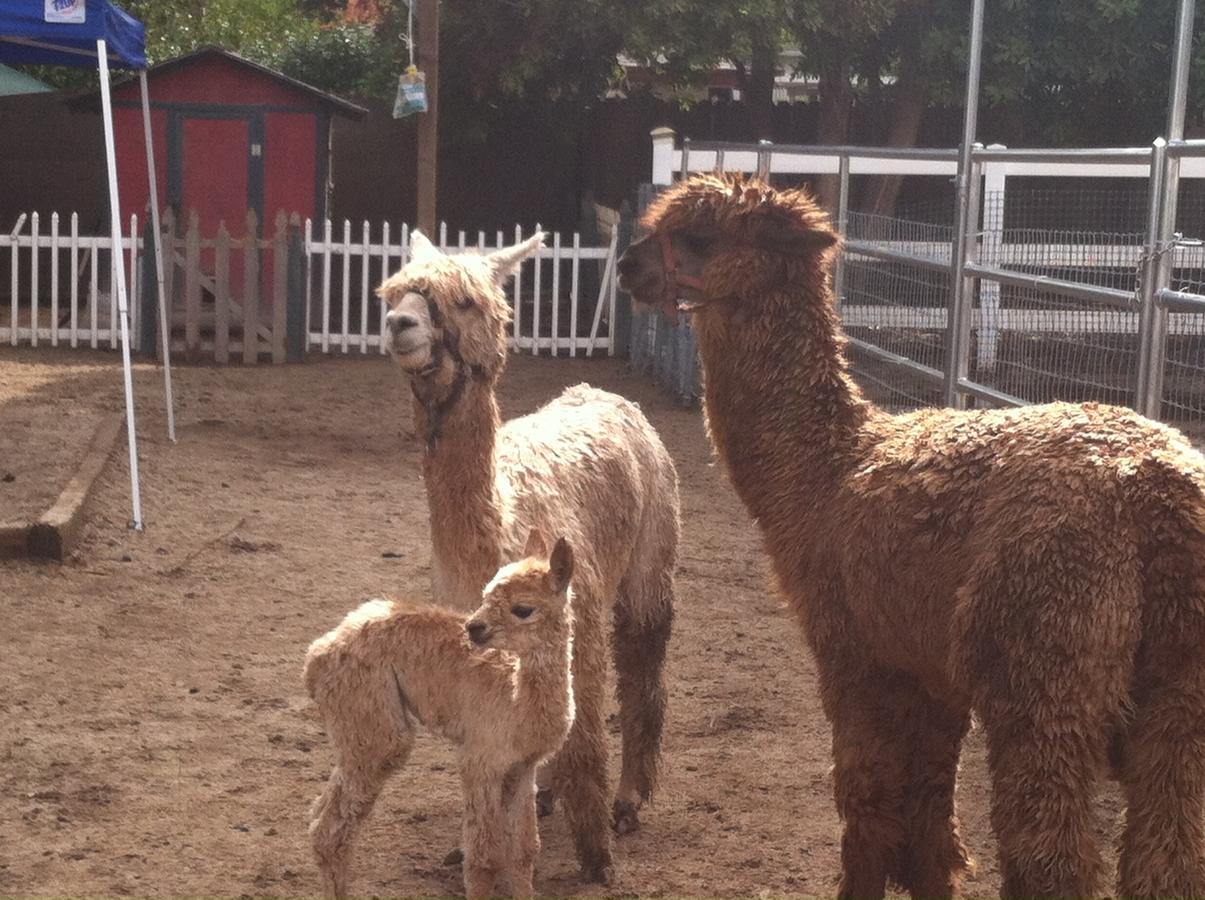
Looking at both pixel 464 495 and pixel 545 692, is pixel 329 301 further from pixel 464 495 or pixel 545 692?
pixel 545 692

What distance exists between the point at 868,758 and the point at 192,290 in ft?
39.3

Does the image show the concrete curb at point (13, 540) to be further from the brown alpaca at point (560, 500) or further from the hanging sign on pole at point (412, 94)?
the hanging sign on pole at point (412, 94)

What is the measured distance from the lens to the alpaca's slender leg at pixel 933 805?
13.0ft

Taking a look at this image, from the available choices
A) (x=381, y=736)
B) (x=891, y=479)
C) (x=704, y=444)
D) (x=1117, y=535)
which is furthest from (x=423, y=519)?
(x=1117, y=535)

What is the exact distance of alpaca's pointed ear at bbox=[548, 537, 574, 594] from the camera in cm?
402

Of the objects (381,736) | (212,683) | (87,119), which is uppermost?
(87,119)

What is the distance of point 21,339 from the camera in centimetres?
1554

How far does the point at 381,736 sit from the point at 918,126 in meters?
16.8

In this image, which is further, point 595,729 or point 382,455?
point 382,455

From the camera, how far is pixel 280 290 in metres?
15.1

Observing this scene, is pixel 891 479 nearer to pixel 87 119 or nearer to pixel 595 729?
pixel 595 729

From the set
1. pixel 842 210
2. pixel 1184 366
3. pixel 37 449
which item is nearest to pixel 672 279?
pixel 1184 366

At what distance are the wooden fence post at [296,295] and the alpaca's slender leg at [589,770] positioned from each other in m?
11.0

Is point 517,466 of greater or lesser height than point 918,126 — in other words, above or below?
below
